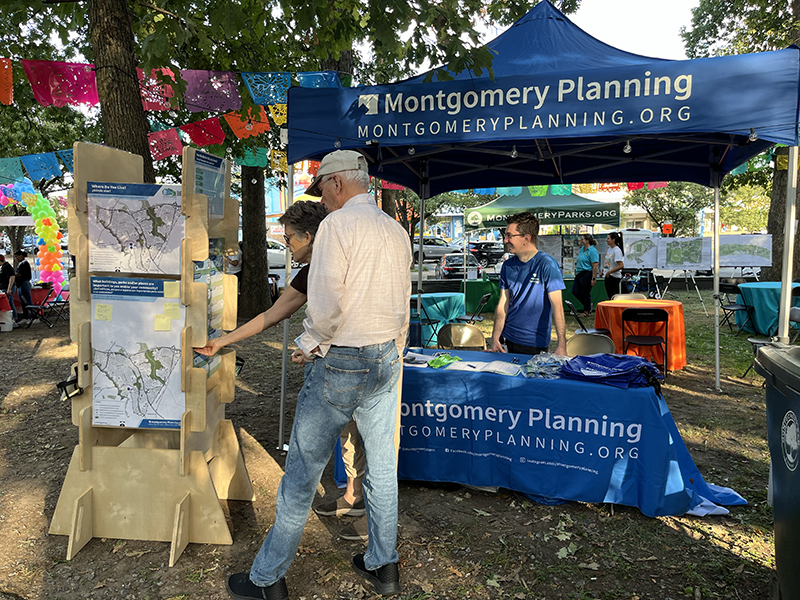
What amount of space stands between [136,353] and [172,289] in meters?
0.41

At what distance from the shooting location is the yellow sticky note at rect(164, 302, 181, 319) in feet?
9.29

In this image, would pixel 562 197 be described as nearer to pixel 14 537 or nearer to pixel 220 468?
pixel 220 468

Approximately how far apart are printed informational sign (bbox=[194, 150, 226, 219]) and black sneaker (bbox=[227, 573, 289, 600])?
5.90 ft

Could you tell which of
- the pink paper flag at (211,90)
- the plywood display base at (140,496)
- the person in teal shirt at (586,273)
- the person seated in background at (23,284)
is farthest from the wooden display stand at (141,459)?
the person seated in background at (23,284)

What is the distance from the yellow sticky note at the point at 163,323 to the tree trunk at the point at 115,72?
1.93m

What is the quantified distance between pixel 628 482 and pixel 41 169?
8.82 m

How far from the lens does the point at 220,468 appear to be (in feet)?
11.2

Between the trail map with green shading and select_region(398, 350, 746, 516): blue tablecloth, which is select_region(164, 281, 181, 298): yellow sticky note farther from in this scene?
select_region(398, 350, 746, 516): blue tablecloth

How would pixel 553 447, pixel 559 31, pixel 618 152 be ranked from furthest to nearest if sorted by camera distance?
1. pixel 618 152
2. pixel 559 31
3. pixel 553 447

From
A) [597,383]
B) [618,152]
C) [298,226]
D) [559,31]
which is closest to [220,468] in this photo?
[298,226]

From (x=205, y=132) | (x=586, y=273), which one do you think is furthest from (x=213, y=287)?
(x=586, y=273)

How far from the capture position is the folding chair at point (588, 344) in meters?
4.65

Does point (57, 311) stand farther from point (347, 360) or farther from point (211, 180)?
point (347, 360)

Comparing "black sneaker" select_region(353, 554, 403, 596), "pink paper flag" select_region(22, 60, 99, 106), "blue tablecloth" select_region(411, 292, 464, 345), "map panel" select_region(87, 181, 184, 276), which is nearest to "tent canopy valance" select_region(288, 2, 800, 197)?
"map panel" select_region(87, 181, 184, 276)
